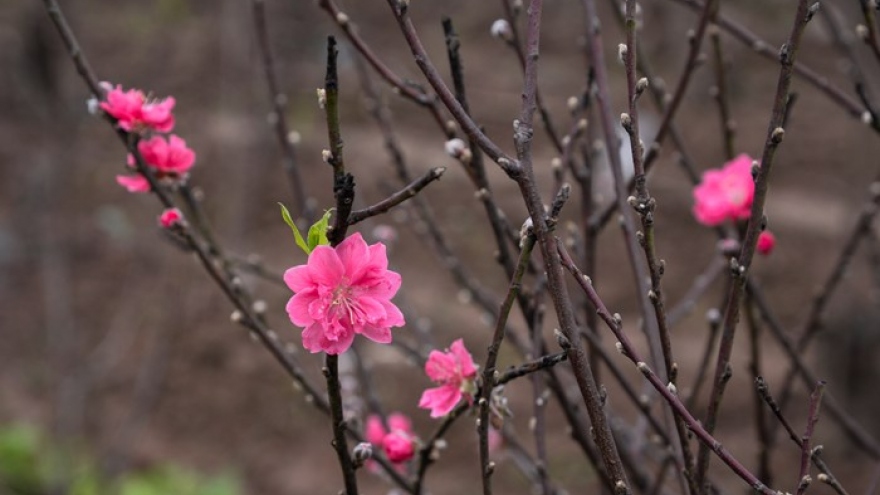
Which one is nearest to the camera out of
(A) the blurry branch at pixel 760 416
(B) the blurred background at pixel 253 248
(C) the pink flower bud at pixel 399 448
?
(C) the pink flower bud at pixel 399 448

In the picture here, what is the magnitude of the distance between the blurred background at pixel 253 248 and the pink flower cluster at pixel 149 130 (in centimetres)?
231

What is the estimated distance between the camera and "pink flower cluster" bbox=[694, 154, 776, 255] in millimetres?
1546

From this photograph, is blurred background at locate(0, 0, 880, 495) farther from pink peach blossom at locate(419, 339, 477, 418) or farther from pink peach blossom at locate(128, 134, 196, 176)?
pink peach blossom at locate(419, 339, 477, 418)

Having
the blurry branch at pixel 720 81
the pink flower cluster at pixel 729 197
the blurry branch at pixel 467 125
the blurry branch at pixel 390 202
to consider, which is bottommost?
the blurry branch at pixel 390 202

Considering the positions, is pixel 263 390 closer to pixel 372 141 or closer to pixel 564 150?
pixel 372 141

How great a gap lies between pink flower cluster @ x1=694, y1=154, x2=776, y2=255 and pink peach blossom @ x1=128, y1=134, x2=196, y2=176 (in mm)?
803

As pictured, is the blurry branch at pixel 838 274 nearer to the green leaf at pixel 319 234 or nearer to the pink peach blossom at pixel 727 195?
the pink peach blossom at pixel 727 195

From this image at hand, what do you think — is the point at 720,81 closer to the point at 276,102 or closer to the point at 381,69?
the point at 381,69

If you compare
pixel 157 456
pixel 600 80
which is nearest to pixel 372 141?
pixel 157 456

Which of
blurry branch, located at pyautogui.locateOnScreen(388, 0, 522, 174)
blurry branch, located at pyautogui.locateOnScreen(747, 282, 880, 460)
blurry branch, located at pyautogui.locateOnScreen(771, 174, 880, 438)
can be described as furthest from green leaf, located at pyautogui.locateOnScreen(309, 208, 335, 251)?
blurry branch, located at pyautogui.locateOnScreen(771, 174, 880, 438)

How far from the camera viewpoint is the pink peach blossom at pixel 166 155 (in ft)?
4.32

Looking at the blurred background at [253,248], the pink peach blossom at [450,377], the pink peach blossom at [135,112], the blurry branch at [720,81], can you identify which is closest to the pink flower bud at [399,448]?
the pink peach blossom at [450,377]

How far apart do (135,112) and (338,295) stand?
47 centimetres

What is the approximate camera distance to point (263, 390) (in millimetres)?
4770
